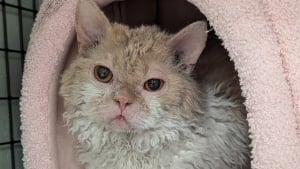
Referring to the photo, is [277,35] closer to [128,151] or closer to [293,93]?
[293,93]

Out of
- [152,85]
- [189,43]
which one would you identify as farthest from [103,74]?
[189,43]

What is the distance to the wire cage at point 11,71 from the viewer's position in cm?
147

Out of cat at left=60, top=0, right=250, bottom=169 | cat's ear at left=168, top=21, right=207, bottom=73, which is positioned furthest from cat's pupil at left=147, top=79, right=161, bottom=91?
cat's ear at left=168, top=21, right=207, bottom=73

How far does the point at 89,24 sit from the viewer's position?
4.19 ft

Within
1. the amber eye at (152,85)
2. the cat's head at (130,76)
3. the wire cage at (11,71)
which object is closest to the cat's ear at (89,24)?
the cat's head at (130,76)

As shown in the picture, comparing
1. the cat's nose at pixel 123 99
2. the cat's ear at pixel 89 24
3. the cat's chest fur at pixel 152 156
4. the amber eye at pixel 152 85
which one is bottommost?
the cat's chest fur at pixel 152 156

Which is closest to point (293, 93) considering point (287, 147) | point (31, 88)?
point (287, 147)

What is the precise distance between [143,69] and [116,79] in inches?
2.9

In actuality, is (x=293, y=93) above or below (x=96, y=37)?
below

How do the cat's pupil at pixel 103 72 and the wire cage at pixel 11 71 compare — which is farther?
the wire cage at pixel 11 71

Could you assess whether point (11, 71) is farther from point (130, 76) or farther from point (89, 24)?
point (130, 76)

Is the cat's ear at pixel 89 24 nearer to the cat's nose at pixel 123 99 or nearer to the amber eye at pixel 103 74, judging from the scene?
the amber eye at pixel 103 74

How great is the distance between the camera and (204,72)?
4.79 ft

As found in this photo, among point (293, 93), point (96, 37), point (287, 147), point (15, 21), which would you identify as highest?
point (15, 21)
